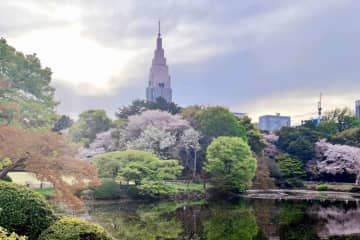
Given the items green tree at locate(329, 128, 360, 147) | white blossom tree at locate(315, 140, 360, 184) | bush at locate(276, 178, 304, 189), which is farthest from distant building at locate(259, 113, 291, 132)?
bush at locate(276, 178, 304, 189)

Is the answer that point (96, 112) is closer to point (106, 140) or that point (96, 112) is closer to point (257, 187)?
point (106, 140)

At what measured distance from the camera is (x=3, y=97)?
16.6 meters

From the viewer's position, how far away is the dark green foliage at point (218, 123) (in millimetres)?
33875

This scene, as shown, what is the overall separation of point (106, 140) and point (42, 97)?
51.9 ft

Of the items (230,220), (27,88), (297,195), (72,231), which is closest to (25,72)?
(27,88)

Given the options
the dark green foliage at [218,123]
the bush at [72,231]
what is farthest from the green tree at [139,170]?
the bush at [72,231]

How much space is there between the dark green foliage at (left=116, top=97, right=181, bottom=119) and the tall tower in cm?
3672

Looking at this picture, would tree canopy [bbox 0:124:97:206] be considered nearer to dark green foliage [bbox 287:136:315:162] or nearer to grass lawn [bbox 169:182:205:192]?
grass lawn [bbox 169:182:205:192]

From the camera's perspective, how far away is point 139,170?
24500mm

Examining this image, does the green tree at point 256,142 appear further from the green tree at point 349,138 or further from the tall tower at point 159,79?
the tall tower at point 159,79

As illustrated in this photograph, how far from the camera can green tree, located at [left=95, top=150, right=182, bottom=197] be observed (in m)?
24.1

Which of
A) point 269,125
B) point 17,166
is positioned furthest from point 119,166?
point 269,125

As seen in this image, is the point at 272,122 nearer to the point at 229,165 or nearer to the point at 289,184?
the point at 289,184

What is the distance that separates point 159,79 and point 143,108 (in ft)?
135
